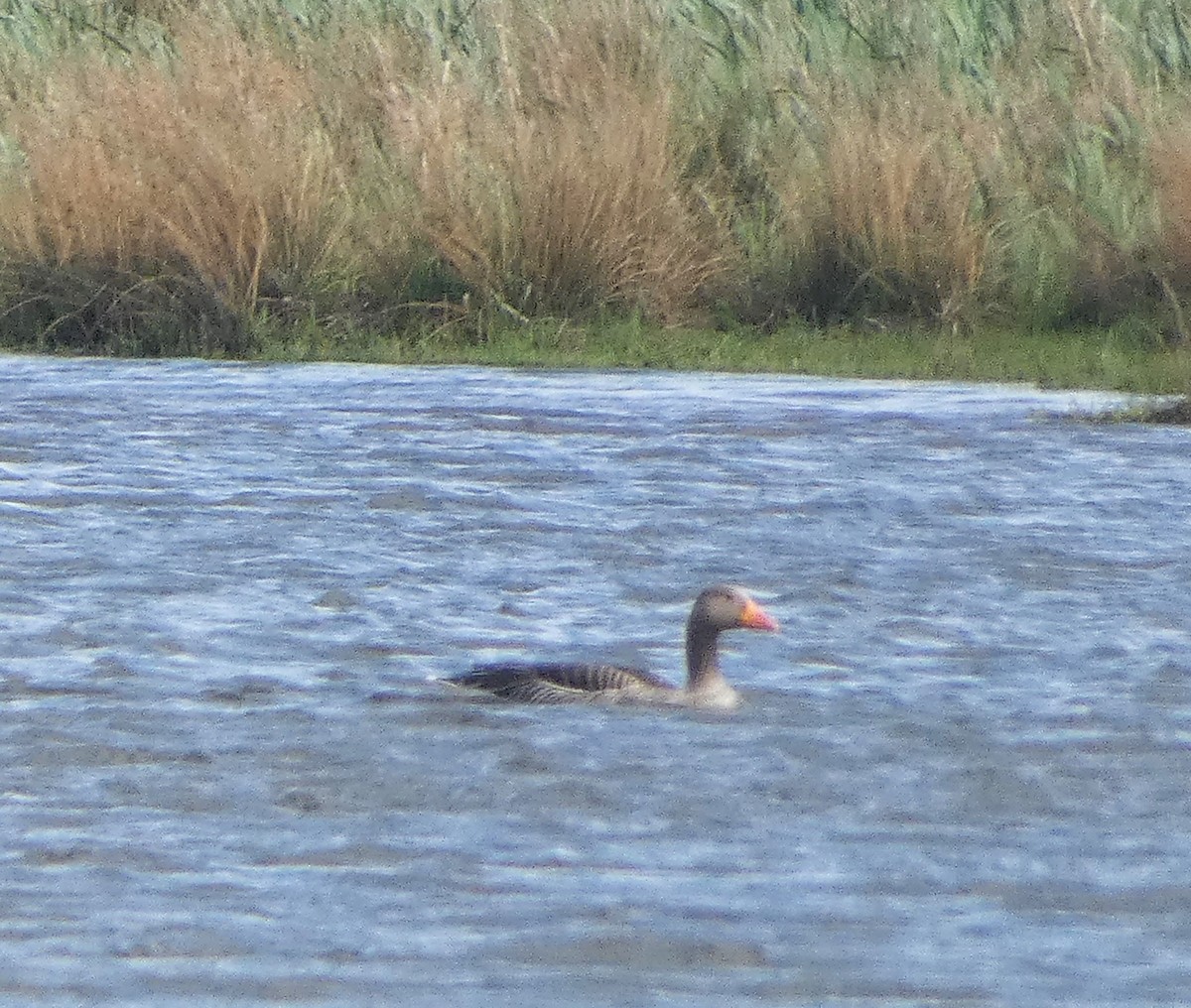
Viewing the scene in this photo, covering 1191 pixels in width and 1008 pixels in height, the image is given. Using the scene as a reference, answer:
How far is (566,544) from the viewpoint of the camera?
935 cm

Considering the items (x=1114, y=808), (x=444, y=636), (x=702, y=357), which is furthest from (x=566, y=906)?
(x=702, y=357)

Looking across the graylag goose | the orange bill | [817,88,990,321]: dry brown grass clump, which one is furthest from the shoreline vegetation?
the graylag goose

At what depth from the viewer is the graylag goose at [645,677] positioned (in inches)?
280

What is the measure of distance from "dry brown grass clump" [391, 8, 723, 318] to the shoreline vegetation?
0.6 inches

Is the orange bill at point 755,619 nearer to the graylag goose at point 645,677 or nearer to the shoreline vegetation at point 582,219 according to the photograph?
the graylag goose at point 645,677

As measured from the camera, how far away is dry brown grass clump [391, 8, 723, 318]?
14.1 m

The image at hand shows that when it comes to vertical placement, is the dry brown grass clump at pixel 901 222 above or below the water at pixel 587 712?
above

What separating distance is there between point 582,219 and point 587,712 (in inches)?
290

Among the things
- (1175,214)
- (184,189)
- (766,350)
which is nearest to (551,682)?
(766,350)

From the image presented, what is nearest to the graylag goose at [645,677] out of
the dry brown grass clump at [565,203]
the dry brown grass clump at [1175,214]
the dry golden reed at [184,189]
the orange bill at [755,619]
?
the orange bill at [755,619]

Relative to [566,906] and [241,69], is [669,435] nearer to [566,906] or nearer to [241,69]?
[241,69]

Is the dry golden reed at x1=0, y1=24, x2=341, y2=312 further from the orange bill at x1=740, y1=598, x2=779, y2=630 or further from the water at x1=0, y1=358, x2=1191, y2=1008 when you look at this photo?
the orange bill at x1=740, y1=598, x2=779, y2=630

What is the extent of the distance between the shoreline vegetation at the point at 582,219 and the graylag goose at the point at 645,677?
5725mm

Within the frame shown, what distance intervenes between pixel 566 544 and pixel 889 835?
361 cm
